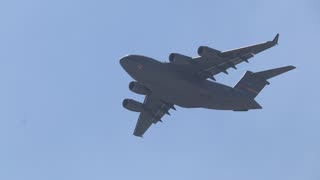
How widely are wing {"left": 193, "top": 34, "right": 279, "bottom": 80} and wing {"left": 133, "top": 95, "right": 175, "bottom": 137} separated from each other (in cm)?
443

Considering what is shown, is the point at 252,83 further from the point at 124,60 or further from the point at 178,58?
the point at 124,60

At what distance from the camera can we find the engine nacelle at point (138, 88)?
46.2 meters

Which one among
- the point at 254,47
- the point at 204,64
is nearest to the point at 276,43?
the point at 254,47

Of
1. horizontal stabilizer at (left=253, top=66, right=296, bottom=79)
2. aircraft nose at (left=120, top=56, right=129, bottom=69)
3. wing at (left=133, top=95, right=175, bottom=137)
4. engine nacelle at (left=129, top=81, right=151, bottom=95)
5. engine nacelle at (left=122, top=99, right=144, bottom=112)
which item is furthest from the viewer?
wing at (left=133, top=95, right=175, bottom=137)

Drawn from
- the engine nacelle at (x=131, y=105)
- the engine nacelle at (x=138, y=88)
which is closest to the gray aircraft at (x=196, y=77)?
the engine nacelle at (x=138, y=88)

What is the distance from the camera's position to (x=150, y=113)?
49312 millimetres

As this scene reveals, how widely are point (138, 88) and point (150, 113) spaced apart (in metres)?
3.48

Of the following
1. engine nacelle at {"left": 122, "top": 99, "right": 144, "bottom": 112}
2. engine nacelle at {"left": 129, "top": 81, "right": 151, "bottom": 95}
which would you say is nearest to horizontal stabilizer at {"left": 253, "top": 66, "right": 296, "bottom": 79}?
engine nacelle at {"left": 129, "top": 81, "right": 151, "bottom": 95}

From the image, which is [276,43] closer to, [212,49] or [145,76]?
[212,49]

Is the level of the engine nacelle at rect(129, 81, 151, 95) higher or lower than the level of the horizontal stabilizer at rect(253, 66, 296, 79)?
lower

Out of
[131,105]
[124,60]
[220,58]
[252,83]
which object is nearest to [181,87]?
[220,58]

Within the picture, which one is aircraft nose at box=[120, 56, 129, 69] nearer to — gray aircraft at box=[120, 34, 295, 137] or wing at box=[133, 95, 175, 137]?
gray aircraft at box=[120, 34, 295, 137]

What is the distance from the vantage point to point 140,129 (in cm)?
4997

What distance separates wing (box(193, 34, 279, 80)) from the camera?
43062 mm
